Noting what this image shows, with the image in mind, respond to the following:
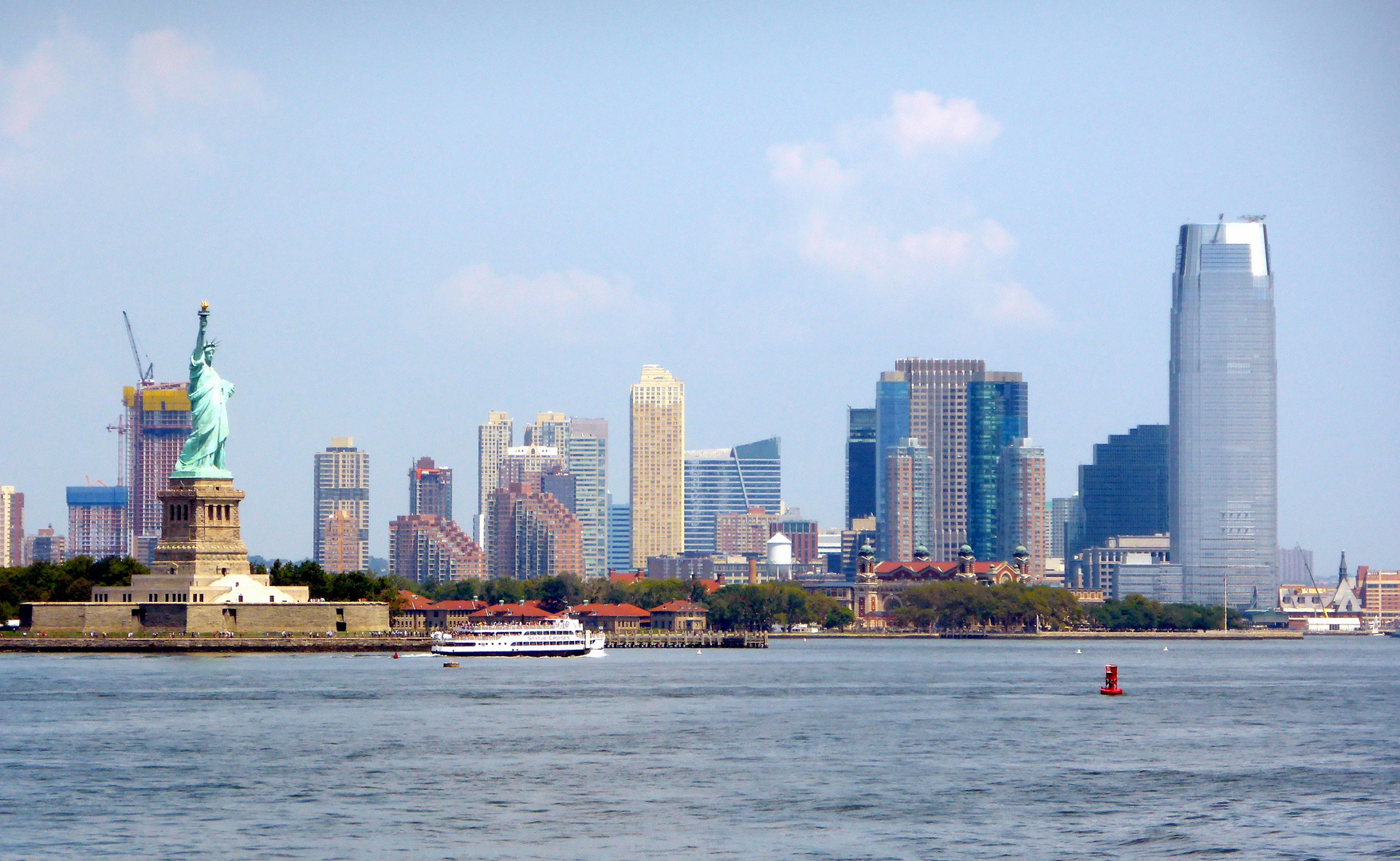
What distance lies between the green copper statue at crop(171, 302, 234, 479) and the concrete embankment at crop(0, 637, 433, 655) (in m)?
11.8

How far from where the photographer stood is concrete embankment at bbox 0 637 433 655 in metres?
141

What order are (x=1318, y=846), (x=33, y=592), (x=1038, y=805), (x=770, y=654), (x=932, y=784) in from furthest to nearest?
1. (x=770, y=654)
2. (x=33, y=592)
3. (x=932, y=784)
4. (x=1038, y=805)
5. (x=1318, y=846)

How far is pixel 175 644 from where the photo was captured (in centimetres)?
14038

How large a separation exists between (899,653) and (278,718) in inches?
4247

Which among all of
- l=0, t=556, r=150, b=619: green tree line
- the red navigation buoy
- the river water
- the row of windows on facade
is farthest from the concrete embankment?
the red navigation buoy

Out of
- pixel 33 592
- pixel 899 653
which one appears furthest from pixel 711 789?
pixel 899 653

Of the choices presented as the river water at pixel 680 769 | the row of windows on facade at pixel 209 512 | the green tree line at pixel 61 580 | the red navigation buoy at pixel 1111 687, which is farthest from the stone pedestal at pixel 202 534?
the red navigation buoy at pixel 1111 687

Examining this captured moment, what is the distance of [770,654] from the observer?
178 meters

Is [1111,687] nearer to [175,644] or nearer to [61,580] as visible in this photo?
[175,644]

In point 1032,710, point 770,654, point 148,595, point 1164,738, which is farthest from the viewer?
point 770,654

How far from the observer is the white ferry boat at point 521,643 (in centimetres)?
14750

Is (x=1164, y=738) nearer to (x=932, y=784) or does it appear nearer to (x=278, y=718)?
(x=932, y=784)

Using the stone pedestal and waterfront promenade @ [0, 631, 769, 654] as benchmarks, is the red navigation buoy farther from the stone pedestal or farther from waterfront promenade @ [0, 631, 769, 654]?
the stone pedestal

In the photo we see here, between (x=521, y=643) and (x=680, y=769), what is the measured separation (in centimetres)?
8957
